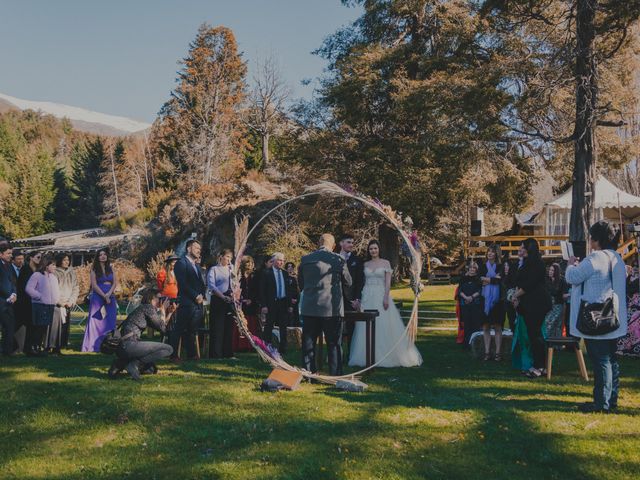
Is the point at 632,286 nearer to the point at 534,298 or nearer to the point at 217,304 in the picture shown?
the point at 534,298

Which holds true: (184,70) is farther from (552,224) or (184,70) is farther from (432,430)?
(432,430)

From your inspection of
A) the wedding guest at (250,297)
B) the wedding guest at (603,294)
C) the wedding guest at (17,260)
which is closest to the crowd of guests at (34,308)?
the wedding guest at (17,260)

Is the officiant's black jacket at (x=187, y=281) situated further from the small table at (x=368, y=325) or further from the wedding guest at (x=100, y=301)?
the small table at (x=368, y=325)

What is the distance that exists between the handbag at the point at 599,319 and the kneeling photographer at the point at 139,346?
17.4 feet

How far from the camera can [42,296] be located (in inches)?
437

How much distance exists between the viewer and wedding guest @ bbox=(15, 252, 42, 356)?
11.2 metres

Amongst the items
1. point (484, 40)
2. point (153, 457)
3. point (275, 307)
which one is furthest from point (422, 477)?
point (484, 40)

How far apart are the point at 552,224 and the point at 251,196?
1792cm

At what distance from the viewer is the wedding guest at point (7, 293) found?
10.3m

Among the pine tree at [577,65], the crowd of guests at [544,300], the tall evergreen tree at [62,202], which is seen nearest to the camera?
the crowd of guests at [544,300]

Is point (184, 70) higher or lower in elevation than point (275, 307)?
higher

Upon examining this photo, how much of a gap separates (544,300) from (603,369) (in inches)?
97.0

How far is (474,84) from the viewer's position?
17.9 meters

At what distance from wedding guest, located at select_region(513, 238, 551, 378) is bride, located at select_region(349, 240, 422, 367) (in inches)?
77.4
